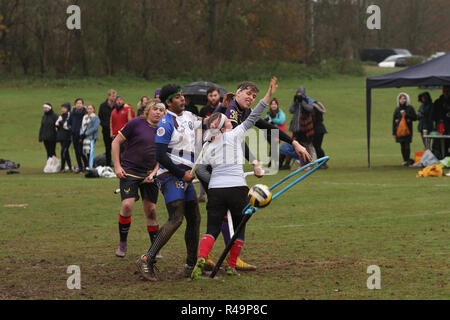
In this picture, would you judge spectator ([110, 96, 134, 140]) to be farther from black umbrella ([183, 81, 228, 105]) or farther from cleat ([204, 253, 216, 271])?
cleat ([204, 253, 216, 271])

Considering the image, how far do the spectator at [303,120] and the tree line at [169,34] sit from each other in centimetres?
2830

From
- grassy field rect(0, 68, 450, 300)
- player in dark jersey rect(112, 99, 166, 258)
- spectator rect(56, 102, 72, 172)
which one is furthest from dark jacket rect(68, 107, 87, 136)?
player in dark jersey rect(112, 99, 166, 258)

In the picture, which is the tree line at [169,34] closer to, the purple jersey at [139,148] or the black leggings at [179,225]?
the purple jersey at [139,148]

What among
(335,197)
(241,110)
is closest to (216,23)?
(335,197)

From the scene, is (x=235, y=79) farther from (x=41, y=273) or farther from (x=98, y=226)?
(x=41, y=273)

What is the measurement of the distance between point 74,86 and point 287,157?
2799 cm

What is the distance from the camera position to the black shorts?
29.7 ft

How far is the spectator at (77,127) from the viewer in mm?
21250

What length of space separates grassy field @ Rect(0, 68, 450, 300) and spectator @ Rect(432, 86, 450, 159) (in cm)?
118

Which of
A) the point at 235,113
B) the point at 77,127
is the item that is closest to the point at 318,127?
the point at 77,127

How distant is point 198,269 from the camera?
24.2ft

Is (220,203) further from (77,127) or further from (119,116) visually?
(77,127)

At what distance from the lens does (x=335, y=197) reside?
1420cm

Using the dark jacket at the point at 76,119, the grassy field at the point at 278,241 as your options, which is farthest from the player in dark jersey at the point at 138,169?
the dark jacket at the point at 76,119
